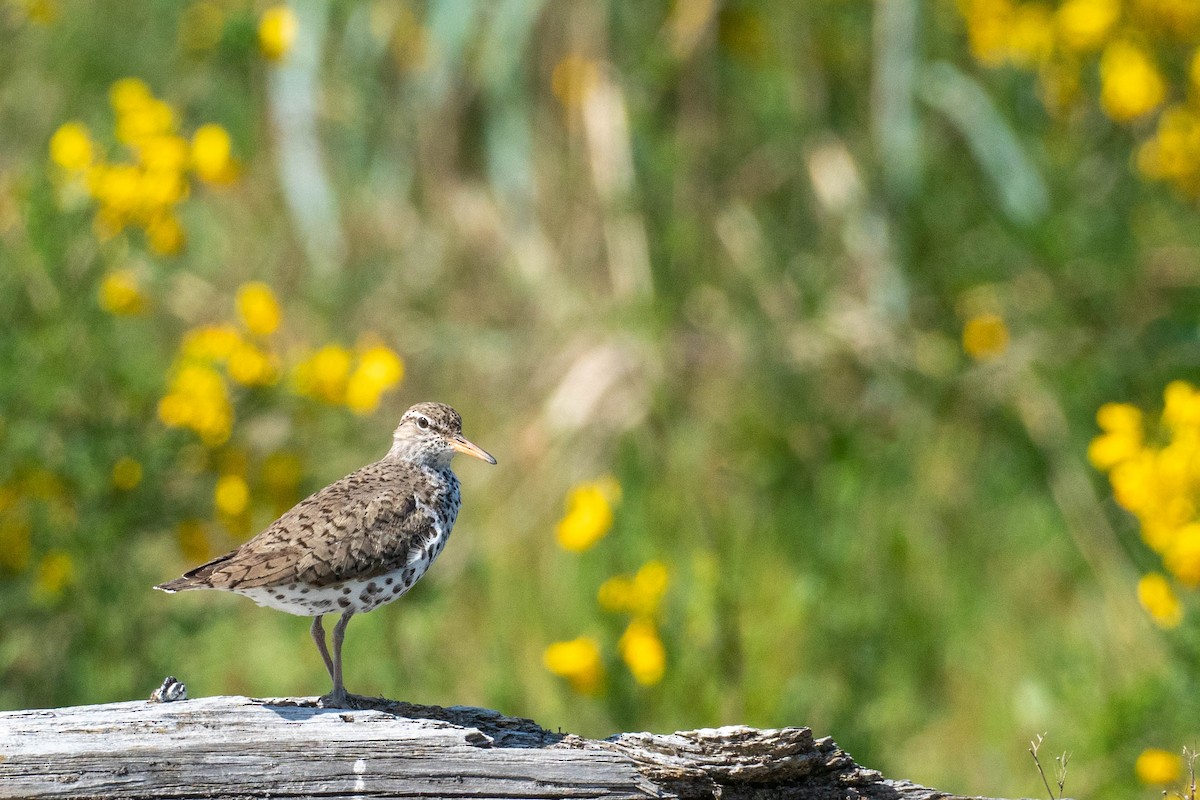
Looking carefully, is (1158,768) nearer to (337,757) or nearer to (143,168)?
(337,757)

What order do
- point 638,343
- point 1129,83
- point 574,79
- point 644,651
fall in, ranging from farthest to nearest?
1. point 574,79
2. point 638,343
3. point 1129,83
4. point 644,651

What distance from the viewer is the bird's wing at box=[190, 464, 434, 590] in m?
4.34

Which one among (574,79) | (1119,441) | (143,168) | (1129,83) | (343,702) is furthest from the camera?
(574,79)

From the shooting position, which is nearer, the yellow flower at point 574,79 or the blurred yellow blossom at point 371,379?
the blurred yellow blossom at point 371,379

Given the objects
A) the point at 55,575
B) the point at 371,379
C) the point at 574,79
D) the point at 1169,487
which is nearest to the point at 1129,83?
the point at 1169,487

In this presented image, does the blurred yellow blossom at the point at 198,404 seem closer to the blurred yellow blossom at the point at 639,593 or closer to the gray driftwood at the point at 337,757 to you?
the blurred yellow blossom at the point at 639,593

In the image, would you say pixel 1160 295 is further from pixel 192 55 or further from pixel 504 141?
pixel 192 55

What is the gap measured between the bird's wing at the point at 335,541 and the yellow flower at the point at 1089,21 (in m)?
6.17

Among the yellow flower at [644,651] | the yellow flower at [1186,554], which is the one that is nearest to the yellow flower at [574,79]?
the yellow flower at [644,651]

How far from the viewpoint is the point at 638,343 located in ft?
33.9

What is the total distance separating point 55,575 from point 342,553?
2972mm

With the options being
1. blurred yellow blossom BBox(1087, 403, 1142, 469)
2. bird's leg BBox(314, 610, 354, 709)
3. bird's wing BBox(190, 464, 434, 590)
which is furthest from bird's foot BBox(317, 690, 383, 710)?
blurred yellow blossom BBox(1087, 403, 1142, 469)

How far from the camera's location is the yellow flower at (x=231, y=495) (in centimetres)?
709

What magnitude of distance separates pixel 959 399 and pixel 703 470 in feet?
6.09
